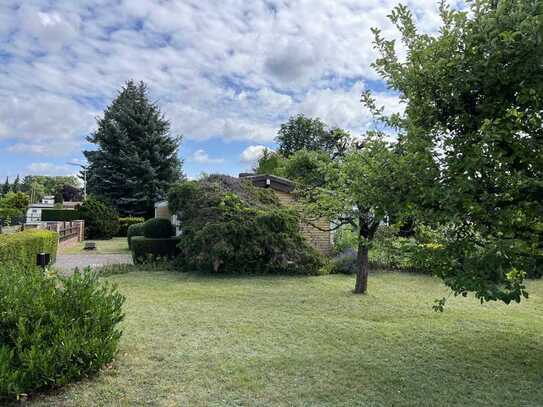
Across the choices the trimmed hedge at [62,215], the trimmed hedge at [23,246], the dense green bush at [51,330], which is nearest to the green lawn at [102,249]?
the trimmed hedge at [23,246]

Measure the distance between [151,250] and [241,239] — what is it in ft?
11.7

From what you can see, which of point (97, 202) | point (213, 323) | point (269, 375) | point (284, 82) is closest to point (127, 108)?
point (97, 202)

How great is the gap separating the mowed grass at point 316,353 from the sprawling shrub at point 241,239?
264 centimetres

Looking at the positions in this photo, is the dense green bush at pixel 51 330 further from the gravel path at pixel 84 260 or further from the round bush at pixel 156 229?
the round bush at pixel 156 229

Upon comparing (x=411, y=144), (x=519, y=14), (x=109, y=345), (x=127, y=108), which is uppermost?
(x=127, y=108)

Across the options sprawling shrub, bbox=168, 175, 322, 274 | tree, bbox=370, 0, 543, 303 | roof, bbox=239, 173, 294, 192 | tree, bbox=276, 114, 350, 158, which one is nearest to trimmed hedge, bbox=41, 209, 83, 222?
roof, bbox=239, 173, 294, 192

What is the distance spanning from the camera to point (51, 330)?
11.6 feet

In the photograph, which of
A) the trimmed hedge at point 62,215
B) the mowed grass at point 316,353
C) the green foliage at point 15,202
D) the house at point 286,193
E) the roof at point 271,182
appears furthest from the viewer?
the green foliage at point 15,202

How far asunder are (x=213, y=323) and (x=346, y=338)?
72.9 inches

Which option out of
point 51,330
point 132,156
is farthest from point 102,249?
point 51,330

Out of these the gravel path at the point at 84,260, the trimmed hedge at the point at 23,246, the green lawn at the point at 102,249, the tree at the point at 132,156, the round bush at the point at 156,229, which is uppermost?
the tree at the point at 132,156

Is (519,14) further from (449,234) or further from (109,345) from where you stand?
(109,345)

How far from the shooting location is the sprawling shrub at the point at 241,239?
1062cm

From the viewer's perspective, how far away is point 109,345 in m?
3.85
